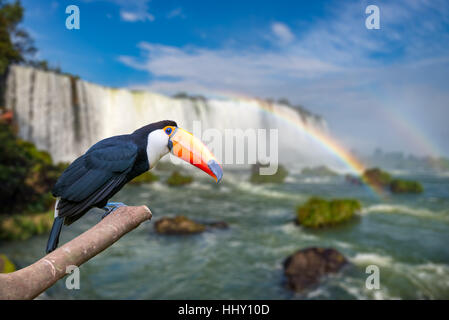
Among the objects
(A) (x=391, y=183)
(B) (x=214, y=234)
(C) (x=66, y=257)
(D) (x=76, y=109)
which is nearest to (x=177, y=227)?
(B) (x=214, y=234)

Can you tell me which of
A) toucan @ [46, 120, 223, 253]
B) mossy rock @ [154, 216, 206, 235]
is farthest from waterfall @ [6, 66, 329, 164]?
toucan @ [46, 120, 223, 253]

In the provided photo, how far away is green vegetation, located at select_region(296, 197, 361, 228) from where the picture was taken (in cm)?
1333

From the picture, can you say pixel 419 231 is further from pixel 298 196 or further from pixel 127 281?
pixel 127 281

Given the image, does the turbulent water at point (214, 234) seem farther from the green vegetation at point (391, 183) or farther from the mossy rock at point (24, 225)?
the green vegetation at point (391, 183)

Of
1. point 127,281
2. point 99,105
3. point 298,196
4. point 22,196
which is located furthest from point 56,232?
point 99,105

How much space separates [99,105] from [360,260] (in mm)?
20837

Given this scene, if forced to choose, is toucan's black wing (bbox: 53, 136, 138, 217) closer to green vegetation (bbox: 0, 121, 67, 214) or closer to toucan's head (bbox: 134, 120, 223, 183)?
toucan's head (bbox: 134, 120, 223, 183)

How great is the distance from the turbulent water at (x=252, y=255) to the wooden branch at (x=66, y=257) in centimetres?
709

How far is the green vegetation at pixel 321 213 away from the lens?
13.3m

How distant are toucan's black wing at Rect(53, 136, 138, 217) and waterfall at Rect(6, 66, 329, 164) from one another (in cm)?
2243

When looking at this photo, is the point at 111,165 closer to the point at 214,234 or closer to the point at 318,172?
the point at 214,234

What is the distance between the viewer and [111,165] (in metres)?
1.76

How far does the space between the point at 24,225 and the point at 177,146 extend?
12.2 m

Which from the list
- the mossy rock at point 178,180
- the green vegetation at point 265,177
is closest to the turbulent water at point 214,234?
the mossy rock at point 178,180
